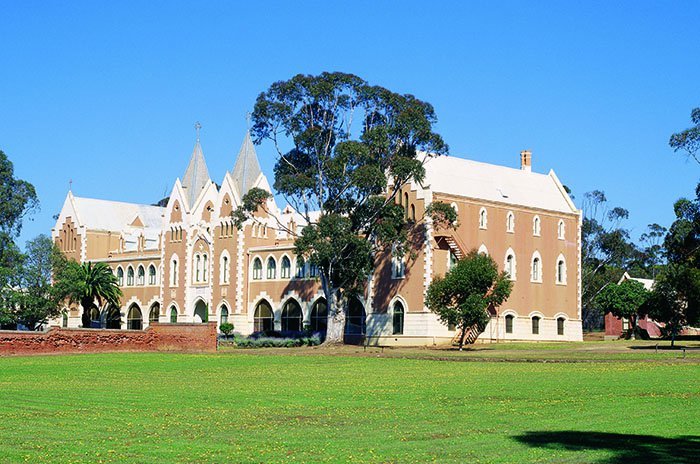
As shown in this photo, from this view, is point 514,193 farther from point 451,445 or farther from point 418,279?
point 451,445

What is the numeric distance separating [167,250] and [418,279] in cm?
2844

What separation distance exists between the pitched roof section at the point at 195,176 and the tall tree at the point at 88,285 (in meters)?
9.34

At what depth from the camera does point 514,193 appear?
75.2 m

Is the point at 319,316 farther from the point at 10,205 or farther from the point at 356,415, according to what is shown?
the point at 356,415

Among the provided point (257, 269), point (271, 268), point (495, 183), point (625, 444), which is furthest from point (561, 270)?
point (625, 444)

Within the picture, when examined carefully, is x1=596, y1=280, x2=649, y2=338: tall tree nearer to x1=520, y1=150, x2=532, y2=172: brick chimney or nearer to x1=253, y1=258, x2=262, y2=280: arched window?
x1=520, y1=150, x2=532, y2=172: brick chimney

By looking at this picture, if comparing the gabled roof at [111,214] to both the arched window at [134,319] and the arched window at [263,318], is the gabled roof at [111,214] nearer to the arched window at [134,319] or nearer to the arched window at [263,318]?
the arched window at [134,319]

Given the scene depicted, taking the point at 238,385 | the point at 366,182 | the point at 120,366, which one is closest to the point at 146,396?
the point at 238,385

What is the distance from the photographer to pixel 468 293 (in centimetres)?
6022

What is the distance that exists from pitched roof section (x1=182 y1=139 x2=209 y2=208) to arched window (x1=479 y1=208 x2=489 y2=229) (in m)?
29.1

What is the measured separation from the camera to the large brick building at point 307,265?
228 feet

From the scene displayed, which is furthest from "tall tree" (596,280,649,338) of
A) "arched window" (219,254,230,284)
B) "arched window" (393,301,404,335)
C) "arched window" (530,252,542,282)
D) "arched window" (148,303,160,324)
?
"arched window" (148,303,160,324)

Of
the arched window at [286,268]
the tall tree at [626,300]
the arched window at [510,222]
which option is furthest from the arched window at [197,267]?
the tall tree at [626,300]

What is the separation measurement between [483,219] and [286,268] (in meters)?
16.2
